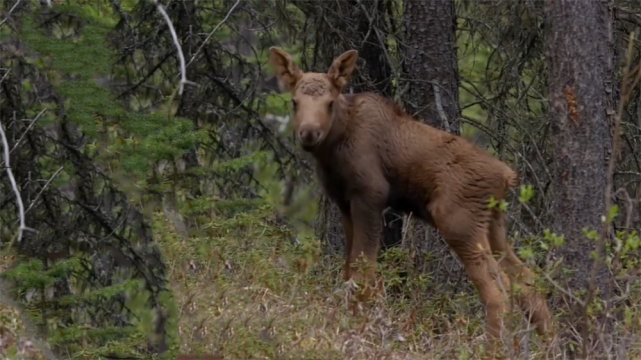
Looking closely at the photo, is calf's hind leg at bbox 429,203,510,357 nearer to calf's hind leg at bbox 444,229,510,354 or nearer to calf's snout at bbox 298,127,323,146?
calf's hind leg at bbox 444,229,510,354

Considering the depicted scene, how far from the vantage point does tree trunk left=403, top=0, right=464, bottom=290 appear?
10.8m

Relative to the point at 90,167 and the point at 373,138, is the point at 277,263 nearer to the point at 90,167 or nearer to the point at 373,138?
the point at 373,138

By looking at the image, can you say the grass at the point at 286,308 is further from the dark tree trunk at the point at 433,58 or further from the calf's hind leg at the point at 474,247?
the dark tree trunk at the point at 433,58

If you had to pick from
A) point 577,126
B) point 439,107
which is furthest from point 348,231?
point 577,126

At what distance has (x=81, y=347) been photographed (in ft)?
26.8

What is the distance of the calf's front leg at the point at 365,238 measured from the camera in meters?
9.14

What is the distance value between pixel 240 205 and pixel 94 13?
3686 millimetres

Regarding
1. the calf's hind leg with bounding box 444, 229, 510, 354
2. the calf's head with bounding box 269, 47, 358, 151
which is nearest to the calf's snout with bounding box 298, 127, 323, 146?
the calf's head with bounding box 269, 47, 358, 151

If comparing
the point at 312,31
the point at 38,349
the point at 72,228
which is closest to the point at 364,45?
the point at 312,31

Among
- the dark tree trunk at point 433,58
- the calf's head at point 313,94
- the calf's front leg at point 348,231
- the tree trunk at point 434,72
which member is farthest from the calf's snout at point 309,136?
the dark tree trunk at point 433,58

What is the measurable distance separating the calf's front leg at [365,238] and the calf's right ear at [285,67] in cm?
130

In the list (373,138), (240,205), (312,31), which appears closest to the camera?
(373,138)

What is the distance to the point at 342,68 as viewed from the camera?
30.9ft

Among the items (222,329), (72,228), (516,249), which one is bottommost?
(516,249)
